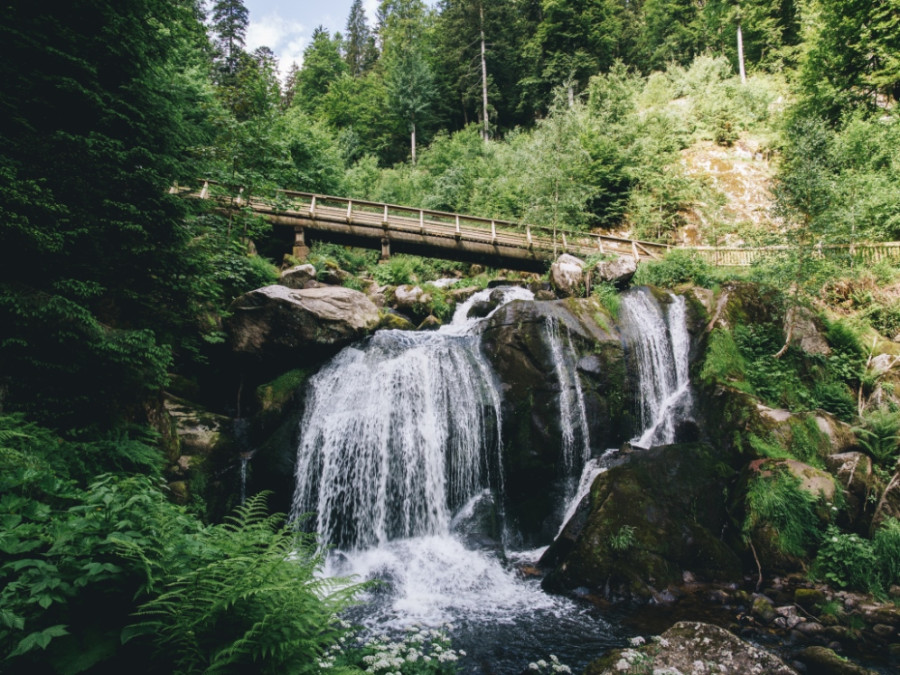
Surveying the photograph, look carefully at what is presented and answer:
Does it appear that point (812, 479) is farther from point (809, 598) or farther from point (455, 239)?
point (455, 239)

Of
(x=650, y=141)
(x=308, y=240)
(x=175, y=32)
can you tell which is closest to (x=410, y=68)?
(x=650, y=141)

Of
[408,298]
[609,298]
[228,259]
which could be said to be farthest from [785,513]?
[228,259]

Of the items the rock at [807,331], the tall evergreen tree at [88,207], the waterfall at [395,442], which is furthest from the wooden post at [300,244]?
the rock at [807,331]

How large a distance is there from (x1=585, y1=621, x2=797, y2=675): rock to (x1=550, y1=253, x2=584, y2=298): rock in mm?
9996

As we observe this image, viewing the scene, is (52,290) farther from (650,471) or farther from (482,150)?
(482,150)

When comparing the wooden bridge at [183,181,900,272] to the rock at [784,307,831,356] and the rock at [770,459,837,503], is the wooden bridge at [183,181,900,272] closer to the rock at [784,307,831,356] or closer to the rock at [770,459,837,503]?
the rock at [784,307,831,356]

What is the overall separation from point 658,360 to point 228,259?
10740mm

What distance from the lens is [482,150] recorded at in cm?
3080

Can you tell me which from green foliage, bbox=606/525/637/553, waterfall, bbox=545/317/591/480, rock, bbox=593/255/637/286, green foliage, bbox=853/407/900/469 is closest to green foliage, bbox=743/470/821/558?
green foliage, bbox=853/407/900/469

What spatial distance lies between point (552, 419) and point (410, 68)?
36015mm

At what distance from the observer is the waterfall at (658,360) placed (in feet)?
34.0

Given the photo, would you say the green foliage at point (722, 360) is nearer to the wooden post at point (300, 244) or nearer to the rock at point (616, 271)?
the rock at point (616, 271)

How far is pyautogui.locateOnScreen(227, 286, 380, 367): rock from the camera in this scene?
1010 centimetres

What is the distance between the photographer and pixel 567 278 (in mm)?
13875
